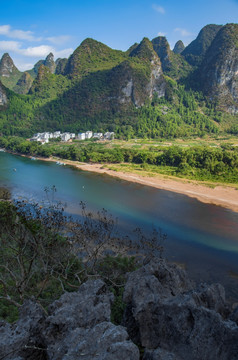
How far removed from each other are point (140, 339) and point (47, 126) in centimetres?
9781

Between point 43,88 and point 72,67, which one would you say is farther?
point 72,67

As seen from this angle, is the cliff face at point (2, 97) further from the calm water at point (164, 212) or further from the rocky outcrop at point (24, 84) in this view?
the rocky outcrop at point (24, 84)

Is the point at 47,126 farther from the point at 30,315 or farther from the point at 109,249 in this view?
the point at 30,315

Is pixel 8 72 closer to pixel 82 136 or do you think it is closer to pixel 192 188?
pixel 82 136

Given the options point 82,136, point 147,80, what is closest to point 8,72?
point 147,80

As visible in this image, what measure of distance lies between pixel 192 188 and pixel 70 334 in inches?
1272

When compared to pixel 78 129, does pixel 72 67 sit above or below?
above

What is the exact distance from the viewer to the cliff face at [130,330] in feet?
13.7

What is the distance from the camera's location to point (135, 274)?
23.5ft

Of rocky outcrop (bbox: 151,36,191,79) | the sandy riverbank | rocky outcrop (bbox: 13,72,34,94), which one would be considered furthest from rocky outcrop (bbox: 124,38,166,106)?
rocky outcrop (bbox: 13,72,34,94)

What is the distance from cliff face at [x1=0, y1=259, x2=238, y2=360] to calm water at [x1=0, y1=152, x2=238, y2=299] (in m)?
10.9

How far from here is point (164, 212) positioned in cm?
2730

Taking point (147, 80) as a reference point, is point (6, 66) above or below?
above

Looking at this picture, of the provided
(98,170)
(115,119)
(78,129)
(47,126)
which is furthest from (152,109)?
(98,170)
